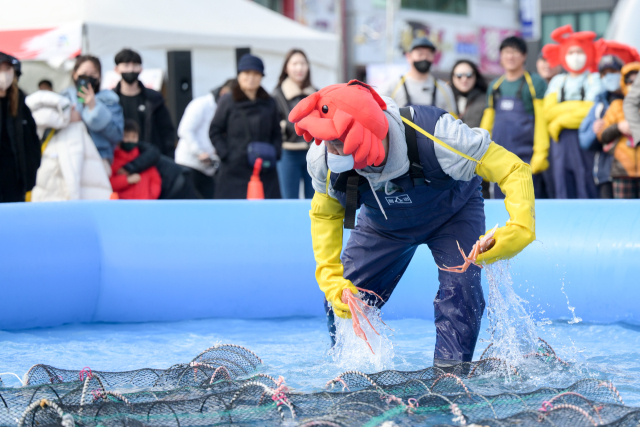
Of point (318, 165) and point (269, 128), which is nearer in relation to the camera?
point (318, 165)

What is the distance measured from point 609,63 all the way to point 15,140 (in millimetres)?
4665

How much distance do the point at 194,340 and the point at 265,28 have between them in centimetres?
677

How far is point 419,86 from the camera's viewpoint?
19.9 feet

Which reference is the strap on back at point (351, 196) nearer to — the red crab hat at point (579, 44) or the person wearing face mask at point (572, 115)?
the person wearing face mask at point (572, 115)

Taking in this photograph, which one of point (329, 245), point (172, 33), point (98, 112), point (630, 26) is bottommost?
point (329, 245)

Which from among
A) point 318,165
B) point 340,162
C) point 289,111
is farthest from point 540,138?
point 340,162

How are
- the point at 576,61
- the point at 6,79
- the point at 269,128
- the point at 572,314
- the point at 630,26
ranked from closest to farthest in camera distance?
1. the point at 572,314
2. the point at 6,79
3. the point at 269,128
4. the point at 576,61
5. the point at 630,26

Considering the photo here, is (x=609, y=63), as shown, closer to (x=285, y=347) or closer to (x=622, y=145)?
(x=622, y=145)

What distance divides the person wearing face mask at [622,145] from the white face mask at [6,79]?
4414 millimetres

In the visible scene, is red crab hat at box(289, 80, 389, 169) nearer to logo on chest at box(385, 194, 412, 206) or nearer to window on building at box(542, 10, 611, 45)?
logo on chest at box(385, 194, 412, 206)

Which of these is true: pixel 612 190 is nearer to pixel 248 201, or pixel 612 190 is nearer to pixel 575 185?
pixel 575 185

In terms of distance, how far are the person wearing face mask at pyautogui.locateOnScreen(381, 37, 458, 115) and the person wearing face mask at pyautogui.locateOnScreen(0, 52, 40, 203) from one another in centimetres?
273

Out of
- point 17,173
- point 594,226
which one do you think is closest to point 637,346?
point 594,226

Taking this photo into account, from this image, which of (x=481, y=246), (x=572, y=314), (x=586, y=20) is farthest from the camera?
(x=586, y=20)
